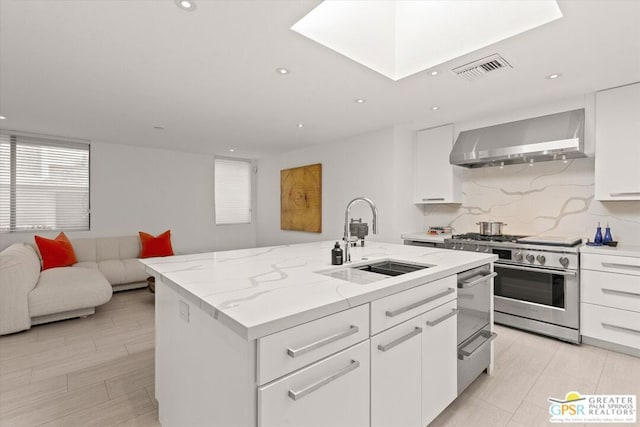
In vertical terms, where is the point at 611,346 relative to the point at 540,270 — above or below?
below

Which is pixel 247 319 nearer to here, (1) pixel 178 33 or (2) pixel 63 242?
(1) pixel 178 33

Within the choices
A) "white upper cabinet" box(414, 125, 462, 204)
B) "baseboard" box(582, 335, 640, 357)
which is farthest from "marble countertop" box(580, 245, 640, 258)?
"white upper cabinet" box(414, 125, 462, 204)

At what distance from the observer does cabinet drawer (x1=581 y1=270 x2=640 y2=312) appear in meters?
2.49

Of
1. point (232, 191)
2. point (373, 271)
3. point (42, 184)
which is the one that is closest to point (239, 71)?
point (373, 271)

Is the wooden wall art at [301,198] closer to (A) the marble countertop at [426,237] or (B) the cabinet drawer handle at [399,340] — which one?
(A) the marble countertop at [426,237]

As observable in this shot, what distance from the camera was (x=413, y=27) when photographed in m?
2.57

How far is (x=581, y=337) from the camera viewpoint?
8.98ft

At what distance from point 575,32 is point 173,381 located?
118 inches

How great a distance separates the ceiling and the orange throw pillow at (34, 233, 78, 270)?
1.51 m

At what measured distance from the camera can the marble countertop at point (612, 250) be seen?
2.47 meters

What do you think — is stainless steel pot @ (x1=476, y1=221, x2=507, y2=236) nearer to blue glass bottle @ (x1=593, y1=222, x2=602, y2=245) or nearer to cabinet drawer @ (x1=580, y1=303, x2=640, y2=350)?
blue glass bottle @ (x1=593, y1=222, x2=602, y2=245)

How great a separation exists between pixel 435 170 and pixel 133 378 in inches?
148

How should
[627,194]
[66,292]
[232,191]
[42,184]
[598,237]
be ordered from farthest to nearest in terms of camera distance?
[232,191]
[42,184]
[66,292]
[598,237]
[627,194]

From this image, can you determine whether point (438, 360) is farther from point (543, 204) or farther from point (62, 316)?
point (62, 316)
